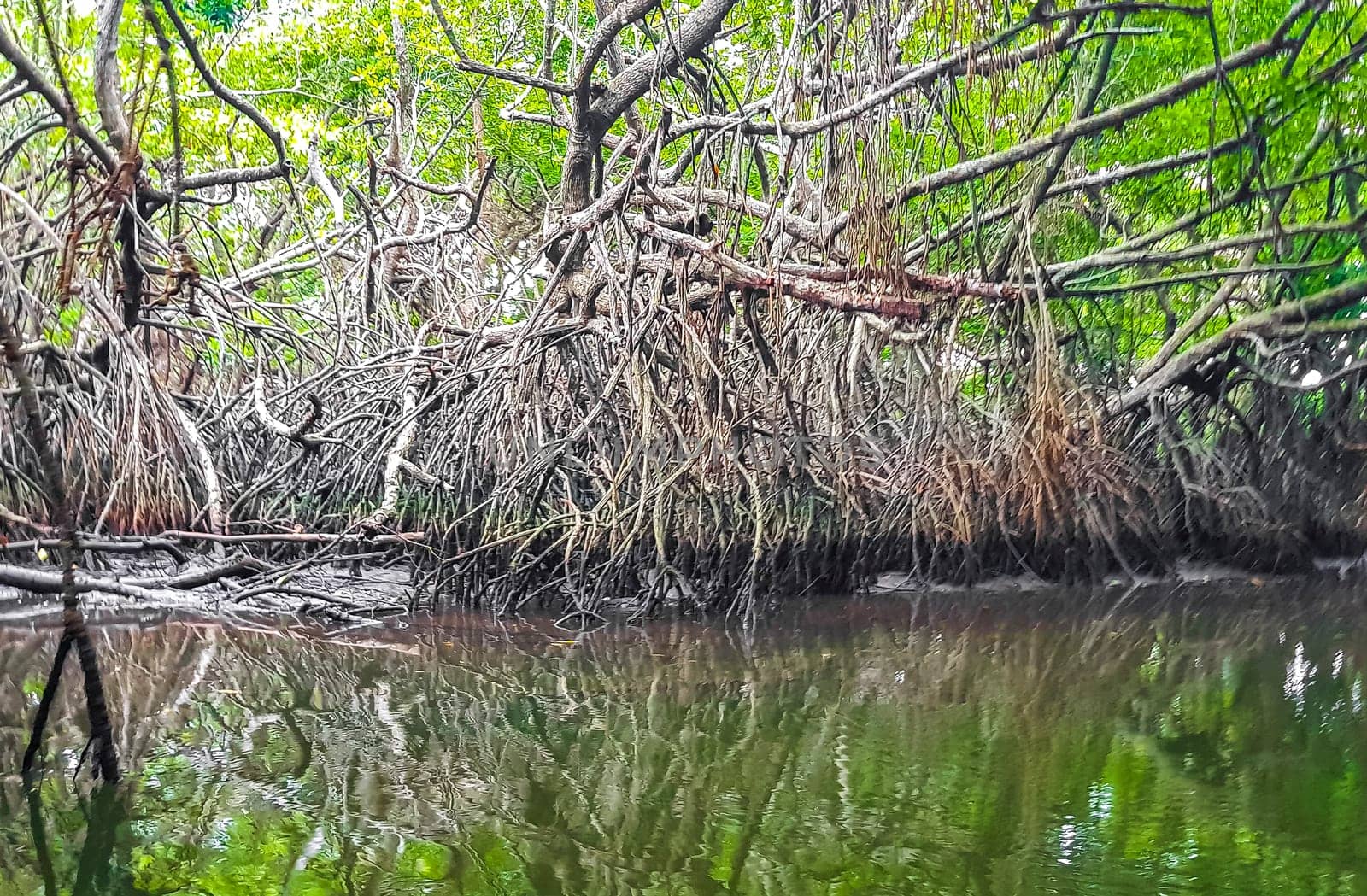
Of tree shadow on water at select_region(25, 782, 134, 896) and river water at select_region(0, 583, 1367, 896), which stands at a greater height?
river water at select_region(0, 583, 1367, 896)

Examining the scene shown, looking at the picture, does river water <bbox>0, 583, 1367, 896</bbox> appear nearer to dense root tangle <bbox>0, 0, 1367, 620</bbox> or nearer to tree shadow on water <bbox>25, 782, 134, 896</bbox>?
tree shadow on water <bbox>25, 782, 134, 896</bbox>

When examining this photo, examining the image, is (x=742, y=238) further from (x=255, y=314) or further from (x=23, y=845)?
(x=23, y=845)

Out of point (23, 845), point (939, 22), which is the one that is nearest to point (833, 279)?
point (939, 22)

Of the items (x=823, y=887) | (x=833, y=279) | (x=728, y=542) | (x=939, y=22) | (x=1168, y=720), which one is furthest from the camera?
(x=728, y=542)

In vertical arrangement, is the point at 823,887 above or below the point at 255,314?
below

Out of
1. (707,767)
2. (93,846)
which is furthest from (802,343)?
(93,846)

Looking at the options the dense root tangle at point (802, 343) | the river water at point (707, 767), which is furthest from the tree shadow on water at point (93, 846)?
the dense root tangle at point (802, 343)

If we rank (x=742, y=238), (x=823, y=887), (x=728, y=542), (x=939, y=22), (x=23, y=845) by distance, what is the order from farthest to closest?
(x=742, y=238) → (x=728, y=542) → (x=939, y=22) → (x=23, y=845) → (x=823, y=887)

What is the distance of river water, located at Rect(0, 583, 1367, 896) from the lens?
5.61ft

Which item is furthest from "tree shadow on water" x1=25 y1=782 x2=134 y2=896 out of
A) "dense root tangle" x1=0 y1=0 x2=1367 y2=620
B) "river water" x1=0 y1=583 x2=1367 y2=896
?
"dense root tangle" x1=0 y1=0 x2=1367 y2=620

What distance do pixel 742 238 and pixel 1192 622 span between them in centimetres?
435

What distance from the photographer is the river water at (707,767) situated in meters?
1.71

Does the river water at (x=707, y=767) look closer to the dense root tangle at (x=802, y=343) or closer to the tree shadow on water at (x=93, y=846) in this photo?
the tree shadow on water at (x=93, y=846)

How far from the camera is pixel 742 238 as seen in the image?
7.40 meters
